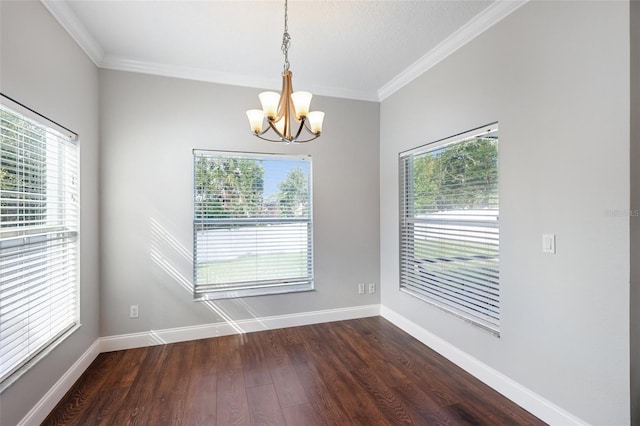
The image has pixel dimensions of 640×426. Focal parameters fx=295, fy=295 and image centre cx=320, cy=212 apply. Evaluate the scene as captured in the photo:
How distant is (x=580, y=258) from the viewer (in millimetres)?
1699

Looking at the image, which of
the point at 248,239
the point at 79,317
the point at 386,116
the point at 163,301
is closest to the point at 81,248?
the point at 79,317

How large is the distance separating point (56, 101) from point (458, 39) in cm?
313

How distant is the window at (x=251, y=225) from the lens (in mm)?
3129

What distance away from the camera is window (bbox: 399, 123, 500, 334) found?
230 cm

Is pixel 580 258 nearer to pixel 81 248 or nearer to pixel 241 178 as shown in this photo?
pixel 241 178

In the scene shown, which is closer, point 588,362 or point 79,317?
point 588,362

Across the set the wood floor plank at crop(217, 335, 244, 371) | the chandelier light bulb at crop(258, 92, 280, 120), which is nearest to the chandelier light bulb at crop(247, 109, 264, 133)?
the chandelier light bulb at crop(258, 92, 280, 120)

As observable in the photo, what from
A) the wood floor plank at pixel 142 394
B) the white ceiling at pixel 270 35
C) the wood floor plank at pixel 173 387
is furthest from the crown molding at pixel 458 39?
the wood floor plank at pixel 142 394

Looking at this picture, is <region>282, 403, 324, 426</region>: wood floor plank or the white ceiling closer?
<region>282, 403, 324, 426</region>: wood floor plank

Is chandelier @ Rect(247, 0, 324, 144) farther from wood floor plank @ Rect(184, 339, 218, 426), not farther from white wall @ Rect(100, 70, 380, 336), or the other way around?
wood floor plank @ Rect(184, 339, 218, 426)

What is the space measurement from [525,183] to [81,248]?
3452mm

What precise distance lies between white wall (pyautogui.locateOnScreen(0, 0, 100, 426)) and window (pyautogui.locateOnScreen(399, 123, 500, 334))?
3050 millimetres

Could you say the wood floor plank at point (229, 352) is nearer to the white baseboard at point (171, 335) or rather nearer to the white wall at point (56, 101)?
the white baseboard at point (171, 335)

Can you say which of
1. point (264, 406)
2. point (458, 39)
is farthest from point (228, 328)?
point (458, 39)
